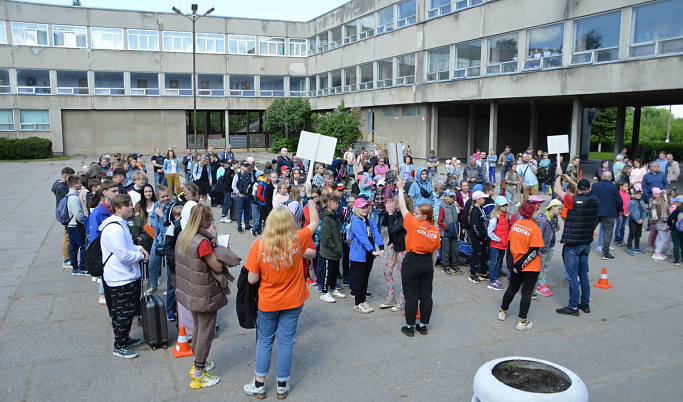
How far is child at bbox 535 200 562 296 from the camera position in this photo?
26.0 feet

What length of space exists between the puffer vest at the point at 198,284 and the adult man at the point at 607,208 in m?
8.84

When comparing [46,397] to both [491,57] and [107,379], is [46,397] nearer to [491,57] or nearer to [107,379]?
[107,379]

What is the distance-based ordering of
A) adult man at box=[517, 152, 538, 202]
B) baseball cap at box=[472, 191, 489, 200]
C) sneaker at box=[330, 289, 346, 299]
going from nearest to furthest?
sneaker at box=[330, 289, 346, 299]
baseball cap at box=[472, 191, 489, 200]
adult man at box=[517, 152, 538, 202]

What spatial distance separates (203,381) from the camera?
4.95 m

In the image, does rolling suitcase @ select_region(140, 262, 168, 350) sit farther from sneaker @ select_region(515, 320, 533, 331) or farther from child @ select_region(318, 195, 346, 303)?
sneaker @ select_region(515, 320, 533, 331)

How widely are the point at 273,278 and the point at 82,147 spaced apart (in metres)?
41.1

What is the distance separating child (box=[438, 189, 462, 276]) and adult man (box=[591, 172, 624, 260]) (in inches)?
143

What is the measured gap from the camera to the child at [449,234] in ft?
29.8

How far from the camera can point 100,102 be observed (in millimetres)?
A: 39594

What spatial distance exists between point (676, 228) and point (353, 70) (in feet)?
101

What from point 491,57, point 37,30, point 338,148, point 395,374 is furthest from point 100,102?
point 395,374

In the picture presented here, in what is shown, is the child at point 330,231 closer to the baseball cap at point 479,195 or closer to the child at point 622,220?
the baseball cap at point 479,195

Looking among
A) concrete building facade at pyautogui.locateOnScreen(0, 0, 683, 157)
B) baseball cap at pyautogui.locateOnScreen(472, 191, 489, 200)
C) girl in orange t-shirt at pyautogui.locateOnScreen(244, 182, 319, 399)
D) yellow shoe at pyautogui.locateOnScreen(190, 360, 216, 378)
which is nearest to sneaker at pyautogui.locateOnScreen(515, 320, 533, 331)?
baseball cap at pyautogui.locateOnScreen(472, 191, 489, 200)

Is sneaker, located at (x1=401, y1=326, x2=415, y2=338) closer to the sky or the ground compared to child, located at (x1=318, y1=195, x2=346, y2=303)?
closer to the ground
